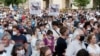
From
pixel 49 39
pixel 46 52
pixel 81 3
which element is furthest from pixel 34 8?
pixel 81 3

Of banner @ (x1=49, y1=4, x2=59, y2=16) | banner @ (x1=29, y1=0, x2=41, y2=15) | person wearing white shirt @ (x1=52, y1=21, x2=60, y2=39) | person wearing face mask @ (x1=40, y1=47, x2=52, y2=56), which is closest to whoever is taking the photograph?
person wearing face mask @ (x1=40, y1=47, x2=52, y2=56)

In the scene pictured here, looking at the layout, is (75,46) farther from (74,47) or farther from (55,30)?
(55,30)

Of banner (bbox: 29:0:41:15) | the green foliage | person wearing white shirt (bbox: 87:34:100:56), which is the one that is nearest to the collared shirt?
person wearing white shirt (bbox: 87:34:100:56)

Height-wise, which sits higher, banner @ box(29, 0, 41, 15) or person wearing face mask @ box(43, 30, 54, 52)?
person wearing face mask @ box(43, 30, 54, 52)

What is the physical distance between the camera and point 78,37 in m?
8.92

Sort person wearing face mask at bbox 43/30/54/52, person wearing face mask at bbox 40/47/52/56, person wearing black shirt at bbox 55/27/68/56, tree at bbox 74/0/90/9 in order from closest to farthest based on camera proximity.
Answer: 1. person wearing face mask at bbox 40/47/52/56
2. person wearing black shirt at bbox 55/27/68/56
3. person wearing face mask at bbox 43/30/54/52
4. tree at bbox 74/0/90/9

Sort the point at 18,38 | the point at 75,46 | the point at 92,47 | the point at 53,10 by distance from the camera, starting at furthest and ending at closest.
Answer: the point at 53,10
the point at 18,38
the point at 75,46
the point at 92,47

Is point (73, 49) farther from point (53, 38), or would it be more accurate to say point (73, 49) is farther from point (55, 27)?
point (55, 27)

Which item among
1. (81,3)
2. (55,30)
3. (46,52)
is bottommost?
(81,3)

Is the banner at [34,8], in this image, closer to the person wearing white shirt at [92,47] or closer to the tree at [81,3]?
the person wearing white shirt at [92,47]

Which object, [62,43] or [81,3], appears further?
[81,3]

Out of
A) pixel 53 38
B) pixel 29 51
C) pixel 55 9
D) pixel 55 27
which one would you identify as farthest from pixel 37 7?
pixel 29 51

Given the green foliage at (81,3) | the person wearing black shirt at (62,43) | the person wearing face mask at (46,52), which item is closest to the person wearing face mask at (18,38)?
the person wearing black shirt at (62,43)

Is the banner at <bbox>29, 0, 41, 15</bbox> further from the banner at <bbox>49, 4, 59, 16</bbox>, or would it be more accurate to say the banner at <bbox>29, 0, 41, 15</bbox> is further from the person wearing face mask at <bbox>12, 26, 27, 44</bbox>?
the person wearing face mask at <bbox>12, 26, 27, 44</bbox>
